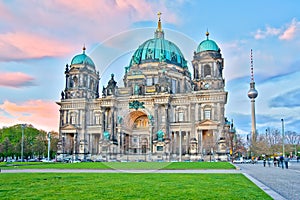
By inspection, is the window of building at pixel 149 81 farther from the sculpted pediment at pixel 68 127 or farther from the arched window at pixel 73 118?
the sculpted pediment at pixel 68 127

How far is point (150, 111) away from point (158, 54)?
20.1 m

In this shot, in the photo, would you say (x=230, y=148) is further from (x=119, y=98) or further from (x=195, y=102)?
(x=119, y=98)

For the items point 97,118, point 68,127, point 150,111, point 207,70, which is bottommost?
point 68,127

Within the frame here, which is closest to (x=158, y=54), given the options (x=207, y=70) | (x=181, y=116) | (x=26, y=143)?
(x=207, y=70)

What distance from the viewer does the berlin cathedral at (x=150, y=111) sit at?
7562cm

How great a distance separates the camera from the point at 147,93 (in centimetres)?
8362

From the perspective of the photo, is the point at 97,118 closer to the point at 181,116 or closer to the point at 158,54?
the point at 181,116

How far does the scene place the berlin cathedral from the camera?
75.6m

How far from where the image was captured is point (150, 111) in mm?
81562

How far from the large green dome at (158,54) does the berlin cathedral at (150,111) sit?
12.6 inches

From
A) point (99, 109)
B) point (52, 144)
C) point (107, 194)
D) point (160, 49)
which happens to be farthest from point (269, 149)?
point (107, 194)

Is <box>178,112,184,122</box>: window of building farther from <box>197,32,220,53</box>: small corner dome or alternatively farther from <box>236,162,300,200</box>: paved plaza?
<box>236,162,300,200</box>: paved plaza

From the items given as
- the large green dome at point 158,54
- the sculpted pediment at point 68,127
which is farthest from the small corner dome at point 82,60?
the sculpted pediment at point 68,127

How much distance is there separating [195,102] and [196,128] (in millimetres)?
6186
